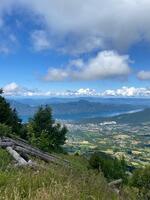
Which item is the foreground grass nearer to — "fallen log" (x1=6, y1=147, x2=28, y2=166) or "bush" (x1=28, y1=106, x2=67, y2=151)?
"fallen log" (x1=6, y1=147, x2=28, y2=166)

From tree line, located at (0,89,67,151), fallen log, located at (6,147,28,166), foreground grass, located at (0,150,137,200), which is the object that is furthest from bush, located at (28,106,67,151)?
foreground grass, located at (0,150,137,200)

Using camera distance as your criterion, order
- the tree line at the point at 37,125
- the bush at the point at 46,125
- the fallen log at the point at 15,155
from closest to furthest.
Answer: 1. the fallen log at the point at 15,155
2. the tree line at the point at 37,125
3. the bush at the point at 46,125

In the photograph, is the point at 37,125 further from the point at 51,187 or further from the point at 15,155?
the point at 51,187

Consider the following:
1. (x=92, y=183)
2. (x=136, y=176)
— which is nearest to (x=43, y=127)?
(x=136, y=176)

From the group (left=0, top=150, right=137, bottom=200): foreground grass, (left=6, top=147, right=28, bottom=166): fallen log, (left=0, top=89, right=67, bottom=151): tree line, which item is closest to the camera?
(left=0, top=150, right=137, bottom=200): foreground grass

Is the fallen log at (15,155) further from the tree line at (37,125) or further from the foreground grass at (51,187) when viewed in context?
the tree line at (37,125)

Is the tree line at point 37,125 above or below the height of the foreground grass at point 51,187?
below

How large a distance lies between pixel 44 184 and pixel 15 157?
319 inches

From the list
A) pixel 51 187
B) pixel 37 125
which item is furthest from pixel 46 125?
pixel 51 187

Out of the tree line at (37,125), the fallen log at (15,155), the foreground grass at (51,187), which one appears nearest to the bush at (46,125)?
the tree line at (37,125)

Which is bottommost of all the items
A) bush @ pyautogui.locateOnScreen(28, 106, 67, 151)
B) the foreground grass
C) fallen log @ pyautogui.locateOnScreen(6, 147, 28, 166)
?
bush @ pyautogui.locateOnScreen(28, 106, 67, 151)

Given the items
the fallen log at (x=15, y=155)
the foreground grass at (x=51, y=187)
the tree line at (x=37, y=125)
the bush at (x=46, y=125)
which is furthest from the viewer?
the bush at (x=46, y=125)

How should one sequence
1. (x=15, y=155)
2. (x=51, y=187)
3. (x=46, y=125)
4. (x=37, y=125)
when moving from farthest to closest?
(x=46, y=125), (x=37, y=125), (x=15, y=155), (x=51, y=187)

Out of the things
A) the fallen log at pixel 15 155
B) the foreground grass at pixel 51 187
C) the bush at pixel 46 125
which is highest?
the foreground grass at pixel 51 187
